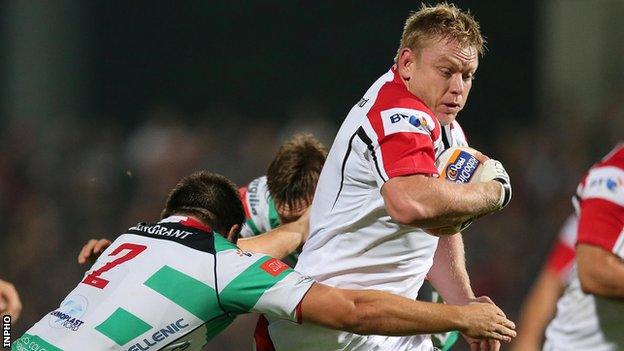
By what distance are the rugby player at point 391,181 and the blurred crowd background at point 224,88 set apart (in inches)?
241

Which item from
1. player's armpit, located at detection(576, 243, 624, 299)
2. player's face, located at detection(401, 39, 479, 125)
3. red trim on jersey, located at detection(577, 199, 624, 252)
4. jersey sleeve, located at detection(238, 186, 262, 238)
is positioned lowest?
jersey sleeve, located at detection(238, 186, 262, 238)

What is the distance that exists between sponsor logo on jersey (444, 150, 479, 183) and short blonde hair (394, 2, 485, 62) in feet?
1.45

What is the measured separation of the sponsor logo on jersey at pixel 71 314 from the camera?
479 cm

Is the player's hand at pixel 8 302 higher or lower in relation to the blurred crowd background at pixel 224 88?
lower

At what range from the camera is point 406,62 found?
4.91 m

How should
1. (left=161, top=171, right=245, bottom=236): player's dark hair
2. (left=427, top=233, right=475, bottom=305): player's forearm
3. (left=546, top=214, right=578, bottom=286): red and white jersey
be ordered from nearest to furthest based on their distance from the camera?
1. (left=161, top=171, right=245, bottom=236): player's dark hair
2. (left=427, top=233, right=475, bottom=305): player's forearm
3. (left=546, top=214, right=578, bottom=286): red and white jersey

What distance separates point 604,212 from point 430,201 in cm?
75

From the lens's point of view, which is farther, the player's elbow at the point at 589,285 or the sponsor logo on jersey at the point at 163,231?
the sponsor logo on jersey at the point at 163,231

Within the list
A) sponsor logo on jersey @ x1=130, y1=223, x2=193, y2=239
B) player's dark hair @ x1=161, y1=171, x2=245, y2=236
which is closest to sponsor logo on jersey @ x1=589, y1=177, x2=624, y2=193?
player's dark hair @ x1=161, y1=171, x2=245, y2=236

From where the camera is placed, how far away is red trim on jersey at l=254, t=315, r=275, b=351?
509cm

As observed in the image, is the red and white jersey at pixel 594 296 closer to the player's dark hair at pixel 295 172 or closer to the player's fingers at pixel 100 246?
the player's dark hair at pixel 295 172

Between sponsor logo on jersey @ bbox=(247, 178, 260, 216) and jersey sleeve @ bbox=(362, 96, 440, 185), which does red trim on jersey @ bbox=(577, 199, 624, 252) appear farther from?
sponsor logo on jersey @ bbox=(247, 178, 260, 216)

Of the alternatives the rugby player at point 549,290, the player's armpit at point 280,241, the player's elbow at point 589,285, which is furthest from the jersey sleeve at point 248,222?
the player's elbow at point 589,285

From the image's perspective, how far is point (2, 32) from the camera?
13.6m
